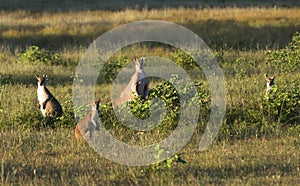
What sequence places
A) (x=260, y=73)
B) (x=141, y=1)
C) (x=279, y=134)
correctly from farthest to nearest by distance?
1. (x=141, y=1)
2. (x=260, y=73)
3. (x=279, y=134)

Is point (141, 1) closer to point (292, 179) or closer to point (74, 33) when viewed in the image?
point (74, 33)

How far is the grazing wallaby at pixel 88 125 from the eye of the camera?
8.05 meters

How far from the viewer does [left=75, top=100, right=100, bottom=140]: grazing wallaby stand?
8.05m

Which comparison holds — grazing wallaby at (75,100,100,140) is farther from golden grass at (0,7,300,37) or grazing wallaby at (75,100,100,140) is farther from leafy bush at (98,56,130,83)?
golden grass at (0,7,300,37)

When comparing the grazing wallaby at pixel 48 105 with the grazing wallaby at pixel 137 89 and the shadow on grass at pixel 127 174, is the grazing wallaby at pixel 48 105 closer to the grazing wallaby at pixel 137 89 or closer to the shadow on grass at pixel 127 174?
the grazing wallaby at pixel 137 89

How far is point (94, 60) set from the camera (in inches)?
653

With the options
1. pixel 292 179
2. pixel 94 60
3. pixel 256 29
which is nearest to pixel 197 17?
pixel 256 29

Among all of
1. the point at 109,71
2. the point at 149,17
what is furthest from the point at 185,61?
the point at 149,17

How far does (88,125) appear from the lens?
26.6ft

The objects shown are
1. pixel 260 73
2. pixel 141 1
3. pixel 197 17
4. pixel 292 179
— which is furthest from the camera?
pixel 141 1

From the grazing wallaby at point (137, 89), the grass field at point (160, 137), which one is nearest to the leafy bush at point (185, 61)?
the grass field at point (160, 137)

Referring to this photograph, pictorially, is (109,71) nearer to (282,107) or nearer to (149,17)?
(282,107)

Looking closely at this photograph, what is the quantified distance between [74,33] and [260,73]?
961 centimetres

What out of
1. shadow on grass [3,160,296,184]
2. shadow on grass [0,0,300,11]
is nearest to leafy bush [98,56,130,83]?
shadow on grass [3,160,296,184]
